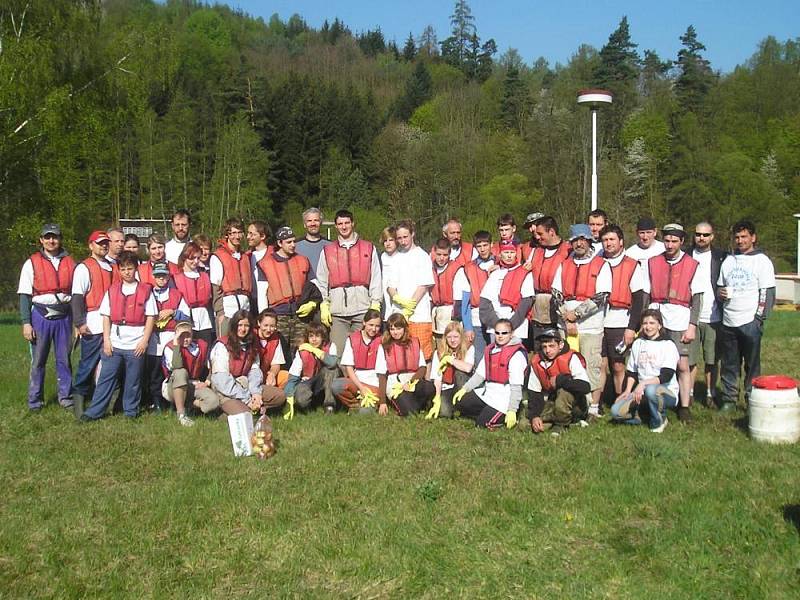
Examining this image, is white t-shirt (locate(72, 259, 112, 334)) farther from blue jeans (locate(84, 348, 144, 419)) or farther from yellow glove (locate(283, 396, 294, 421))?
yellow glove (locate(283, 396, 294, 421))

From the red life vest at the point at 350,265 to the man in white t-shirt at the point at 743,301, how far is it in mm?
3992

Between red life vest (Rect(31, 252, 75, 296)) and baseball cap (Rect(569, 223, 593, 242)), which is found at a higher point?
baseball cap (Rect(569, 223, 593, 242))

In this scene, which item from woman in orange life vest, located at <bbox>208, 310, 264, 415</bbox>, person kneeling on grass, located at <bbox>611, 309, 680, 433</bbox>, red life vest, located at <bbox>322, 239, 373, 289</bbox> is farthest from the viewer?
red life vest, located at <bbox>322, 239, 373, 289</bbox>

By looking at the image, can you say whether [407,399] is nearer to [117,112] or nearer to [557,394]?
[557,394]

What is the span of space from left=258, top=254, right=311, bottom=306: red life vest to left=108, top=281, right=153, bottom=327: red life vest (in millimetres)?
1391

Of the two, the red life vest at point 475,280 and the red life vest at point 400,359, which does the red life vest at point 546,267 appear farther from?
the red life vest at point 400,359

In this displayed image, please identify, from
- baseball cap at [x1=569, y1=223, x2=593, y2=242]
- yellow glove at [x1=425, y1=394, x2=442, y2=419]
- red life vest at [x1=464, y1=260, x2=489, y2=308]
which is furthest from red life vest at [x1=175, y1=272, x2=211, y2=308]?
baseball cap at [x1=569, y1=223, x2=593, y2=242]

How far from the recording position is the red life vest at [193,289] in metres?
9.41

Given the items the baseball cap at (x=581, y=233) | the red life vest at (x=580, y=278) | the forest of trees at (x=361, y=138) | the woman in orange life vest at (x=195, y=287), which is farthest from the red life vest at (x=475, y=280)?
the forest of trees at (x=361, y=138)

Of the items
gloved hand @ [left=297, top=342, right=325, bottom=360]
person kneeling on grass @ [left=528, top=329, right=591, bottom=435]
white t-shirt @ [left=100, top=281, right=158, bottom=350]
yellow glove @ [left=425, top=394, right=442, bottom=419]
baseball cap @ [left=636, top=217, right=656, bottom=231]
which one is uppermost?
baseball cap @ [left=636, top=217, right=656, bottom=231]

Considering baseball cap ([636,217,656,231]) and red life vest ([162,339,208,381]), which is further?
baseball cap ([636,217,656,231])

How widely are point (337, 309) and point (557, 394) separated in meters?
2.85

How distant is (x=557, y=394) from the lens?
8.25 meters

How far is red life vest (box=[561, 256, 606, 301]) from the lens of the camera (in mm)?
8719
